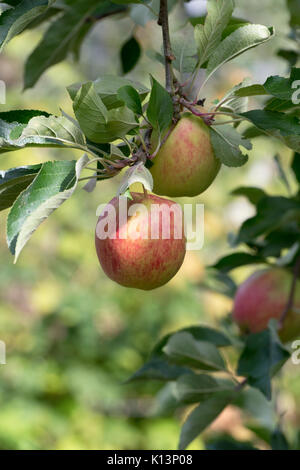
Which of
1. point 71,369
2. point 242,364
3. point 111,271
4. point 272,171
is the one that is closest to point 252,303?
point 242,364

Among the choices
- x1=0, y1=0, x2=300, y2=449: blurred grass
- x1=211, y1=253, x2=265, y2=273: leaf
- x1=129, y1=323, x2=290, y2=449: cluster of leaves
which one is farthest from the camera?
x1=0, y1=0, x2=300, y2=449: blurred grass

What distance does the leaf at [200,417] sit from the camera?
85 centimetres

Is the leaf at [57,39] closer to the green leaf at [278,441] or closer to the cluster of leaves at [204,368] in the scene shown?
the cluster of leaves at [204,368]

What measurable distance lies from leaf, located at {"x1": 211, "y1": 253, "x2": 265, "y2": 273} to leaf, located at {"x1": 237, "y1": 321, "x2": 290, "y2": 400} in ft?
0.54

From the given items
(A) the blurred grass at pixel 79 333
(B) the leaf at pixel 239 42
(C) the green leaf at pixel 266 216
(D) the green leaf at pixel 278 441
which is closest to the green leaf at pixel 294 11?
(C) the green leaf at pixel 266 216

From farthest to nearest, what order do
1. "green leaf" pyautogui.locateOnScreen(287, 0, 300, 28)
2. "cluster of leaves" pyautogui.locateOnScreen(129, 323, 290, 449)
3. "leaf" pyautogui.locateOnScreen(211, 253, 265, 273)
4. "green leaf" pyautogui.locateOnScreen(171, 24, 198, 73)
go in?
"leaf" pyautogui.locateOnScreen(211, 253, 265, 273), "green leaf" pyautogui.locateOnScreen(287, 0, 300, 28), "cluster of leaves" pyautogui.locateOnScreen(129, 323, 290, 449), "green leaf" pyautogui.locateOnScreen(171, 24, 198, 73)

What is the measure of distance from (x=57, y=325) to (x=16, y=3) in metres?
2.15

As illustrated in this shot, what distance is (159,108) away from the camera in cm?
55

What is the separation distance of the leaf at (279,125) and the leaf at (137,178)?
0.13m

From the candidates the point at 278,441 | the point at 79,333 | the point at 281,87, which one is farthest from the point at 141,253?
the point at 79,333

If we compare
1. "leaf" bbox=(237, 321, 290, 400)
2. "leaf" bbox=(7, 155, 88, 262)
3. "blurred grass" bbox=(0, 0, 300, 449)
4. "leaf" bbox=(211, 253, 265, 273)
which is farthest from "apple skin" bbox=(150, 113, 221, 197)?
"blurred grass" bbox=(0, 0, 300, 449)

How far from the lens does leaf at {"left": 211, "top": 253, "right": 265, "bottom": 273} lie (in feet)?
3.36

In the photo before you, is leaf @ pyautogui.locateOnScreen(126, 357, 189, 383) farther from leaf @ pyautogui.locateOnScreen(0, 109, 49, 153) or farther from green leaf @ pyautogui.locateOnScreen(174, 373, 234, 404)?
leaf @ pyautogui.locateOnScreen(0, 109, 49, 153)

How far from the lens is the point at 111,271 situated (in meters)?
0.59
